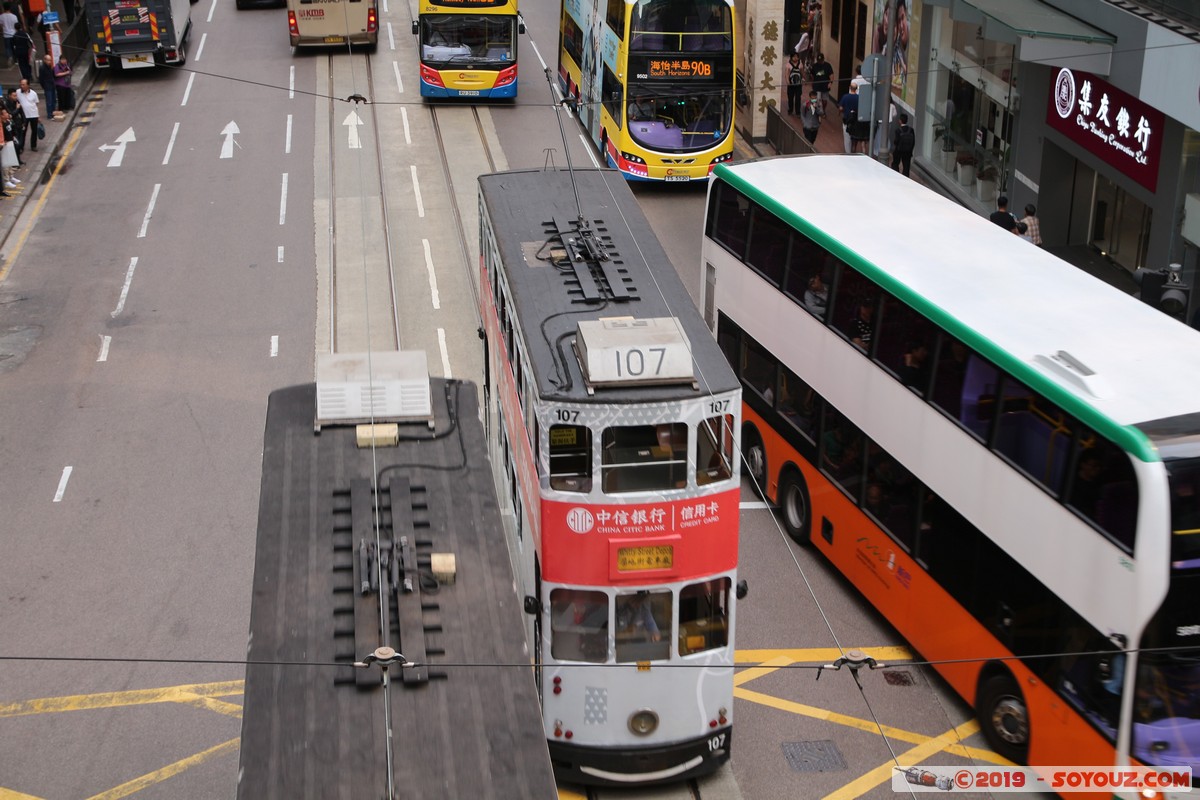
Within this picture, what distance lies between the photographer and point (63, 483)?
17.6 metres

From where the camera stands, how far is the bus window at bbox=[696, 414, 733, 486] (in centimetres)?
1094

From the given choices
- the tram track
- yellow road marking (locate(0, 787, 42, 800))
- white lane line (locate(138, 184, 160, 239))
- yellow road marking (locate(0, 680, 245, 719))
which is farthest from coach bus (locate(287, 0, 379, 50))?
yellow road marking (locate(0, 787, 42, 800))

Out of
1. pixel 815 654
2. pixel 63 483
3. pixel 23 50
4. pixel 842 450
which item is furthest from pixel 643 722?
pixel 23 50

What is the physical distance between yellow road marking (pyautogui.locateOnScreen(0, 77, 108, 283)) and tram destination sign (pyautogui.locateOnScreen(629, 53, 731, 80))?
11211mm

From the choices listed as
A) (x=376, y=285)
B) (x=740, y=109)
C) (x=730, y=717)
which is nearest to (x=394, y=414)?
(x=730, y=717)

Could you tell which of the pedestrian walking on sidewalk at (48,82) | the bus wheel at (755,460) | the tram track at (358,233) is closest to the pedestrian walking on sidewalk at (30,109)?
the pedestrian walking on sidewalk at (48,82)

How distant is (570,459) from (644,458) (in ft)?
1.81

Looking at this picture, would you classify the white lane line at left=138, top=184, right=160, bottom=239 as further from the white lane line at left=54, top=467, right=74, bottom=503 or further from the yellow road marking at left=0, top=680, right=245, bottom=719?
the yellow road marking at left=0, top=680, right=245, bottom=719

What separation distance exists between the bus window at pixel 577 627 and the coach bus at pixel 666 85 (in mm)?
17204

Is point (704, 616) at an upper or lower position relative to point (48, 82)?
upper

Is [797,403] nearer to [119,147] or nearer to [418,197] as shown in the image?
[418,197]

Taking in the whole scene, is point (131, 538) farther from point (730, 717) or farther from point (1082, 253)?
point (1082, 253)

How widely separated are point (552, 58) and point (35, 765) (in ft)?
92.2

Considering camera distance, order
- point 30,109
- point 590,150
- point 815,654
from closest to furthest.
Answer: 1. point 815,654
2. point 30,109
3. point 590,150
